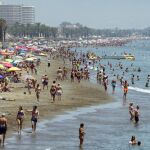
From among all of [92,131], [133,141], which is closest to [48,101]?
[92,131]

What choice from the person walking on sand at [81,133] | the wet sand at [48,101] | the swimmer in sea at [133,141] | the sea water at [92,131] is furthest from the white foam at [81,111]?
the person walking on sand at [81,133]

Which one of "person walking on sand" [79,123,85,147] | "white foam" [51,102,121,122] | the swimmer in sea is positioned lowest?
"white foam" [51,102,121,122]

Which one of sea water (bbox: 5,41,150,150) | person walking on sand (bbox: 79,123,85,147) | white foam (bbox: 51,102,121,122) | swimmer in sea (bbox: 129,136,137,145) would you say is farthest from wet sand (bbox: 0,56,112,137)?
swimmer in sea (bbox: 129,136,137,145)

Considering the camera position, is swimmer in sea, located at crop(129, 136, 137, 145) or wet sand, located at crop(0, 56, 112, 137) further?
wet sand, located at crop(0, 56, 112, 137)

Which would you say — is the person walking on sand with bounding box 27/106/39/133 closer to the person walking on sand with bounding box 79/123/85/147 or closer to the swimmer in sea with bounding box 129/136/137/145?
the person walking on sand with bounding box 79/123/85/147

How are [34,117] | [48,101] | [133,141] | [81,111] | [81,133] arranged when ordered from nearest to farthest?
[81,133], [133,141], [34,117], [81,111], [48,101]

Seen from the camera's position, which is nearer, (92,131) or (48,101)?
(92,131)

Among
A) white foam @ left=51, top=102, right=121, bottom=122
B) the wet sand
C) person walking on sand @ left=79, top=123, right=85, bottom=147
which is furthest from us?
white foam @ left=51, top=102, right=121, bottom=122

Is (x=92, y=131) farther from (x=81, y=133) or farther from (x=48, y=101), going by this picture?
(x=48, y=101)

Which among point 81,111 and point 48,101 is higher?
point 48,101

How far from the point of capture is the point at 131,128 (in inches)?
1241

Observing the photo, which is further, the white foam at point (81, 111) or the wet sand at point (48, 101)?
the white foam at point (81, 111)

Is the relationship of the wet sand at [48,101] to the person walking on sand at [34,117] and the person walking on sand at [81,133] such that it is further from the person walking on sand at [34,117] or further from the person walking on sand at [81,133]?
the person walking on sand at [81,133]

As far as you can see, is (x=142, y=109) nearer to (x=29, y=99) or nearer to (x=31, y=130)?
(x=29, y=99)
